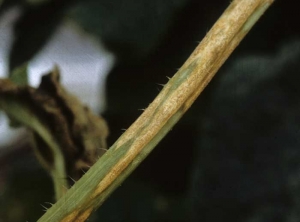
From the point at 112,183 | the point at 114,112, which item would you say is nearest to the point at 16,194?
the point at 114,112

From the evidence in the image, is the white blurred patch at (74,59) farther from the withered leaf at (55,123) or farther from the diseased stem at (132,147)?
the diseased stem at (132,147)

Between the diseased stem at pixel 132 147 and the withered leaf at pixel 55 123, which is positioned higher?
the diseased stem at pixel 132 147

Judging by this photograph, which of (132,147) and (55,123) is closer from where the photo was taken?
(132,147)

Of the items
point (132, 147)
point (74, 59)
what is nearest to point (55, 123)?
point (132, 147)

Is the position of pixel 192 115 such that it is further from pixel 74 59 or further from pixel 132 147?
pixel 132 147

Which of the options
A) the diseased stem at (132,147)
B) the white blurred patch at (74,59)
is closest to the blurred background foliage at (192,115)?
the white blurred patch at (74,59)

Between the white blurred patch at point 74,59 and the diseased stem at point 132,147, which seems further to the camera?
the white blurred patch at point 74,59

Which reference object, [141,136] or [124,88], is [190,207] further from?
[141,136]
